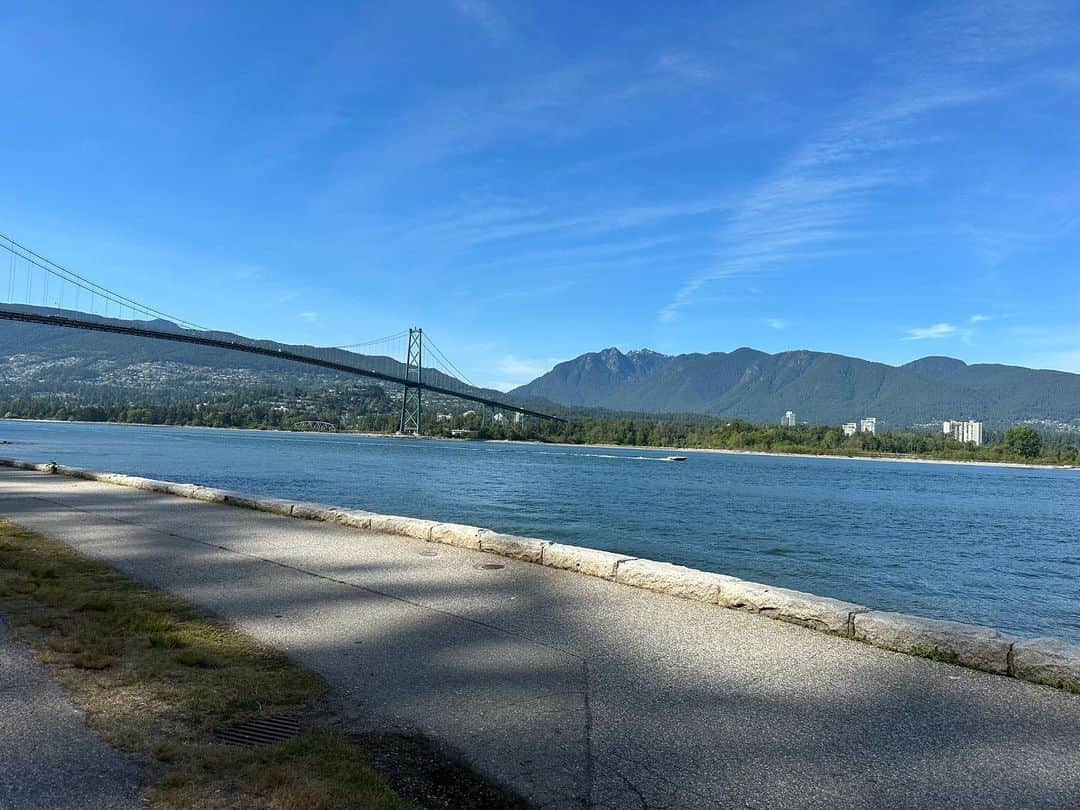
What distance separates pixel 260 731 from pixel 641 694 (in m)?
1.67

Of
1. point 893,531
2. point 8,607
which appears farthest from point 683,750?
point 893,531

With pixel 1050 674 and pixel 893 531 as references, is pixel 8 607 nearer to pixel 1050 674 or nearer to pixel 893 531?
pixel 1050 674

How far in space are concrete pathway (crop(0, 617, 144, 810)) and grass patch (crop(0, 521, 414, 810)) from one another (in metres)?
0.07

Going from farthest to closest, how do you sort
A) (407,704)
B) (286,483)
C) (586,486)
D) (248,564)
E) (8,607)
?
(586,486)
(286,483)
(248,564)
(8,607)
(407,704)

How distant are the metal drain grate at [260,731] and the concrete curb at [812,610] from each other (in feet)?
10.6

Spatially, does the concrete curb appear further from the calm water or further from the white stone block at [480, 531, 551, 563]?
the calm water

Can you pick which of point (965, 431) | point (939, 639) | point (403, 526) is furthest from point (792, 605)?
point (965, 431)

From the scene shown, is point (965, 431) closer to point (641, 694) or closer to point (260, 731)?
point (641, 694)

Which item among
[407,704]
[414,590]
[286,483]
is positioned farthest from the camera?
[286,483]

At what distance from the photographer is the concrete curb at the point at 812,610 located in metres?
4.05

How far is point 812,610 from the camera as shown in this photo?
195 inches

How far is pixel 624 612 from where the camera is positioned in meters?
5.23

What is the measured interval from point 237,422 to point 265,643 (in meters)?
111

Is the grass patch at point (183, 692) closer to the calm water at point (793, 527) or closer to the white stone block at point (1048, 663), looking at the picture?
the white stone block at point (1048, 663)
